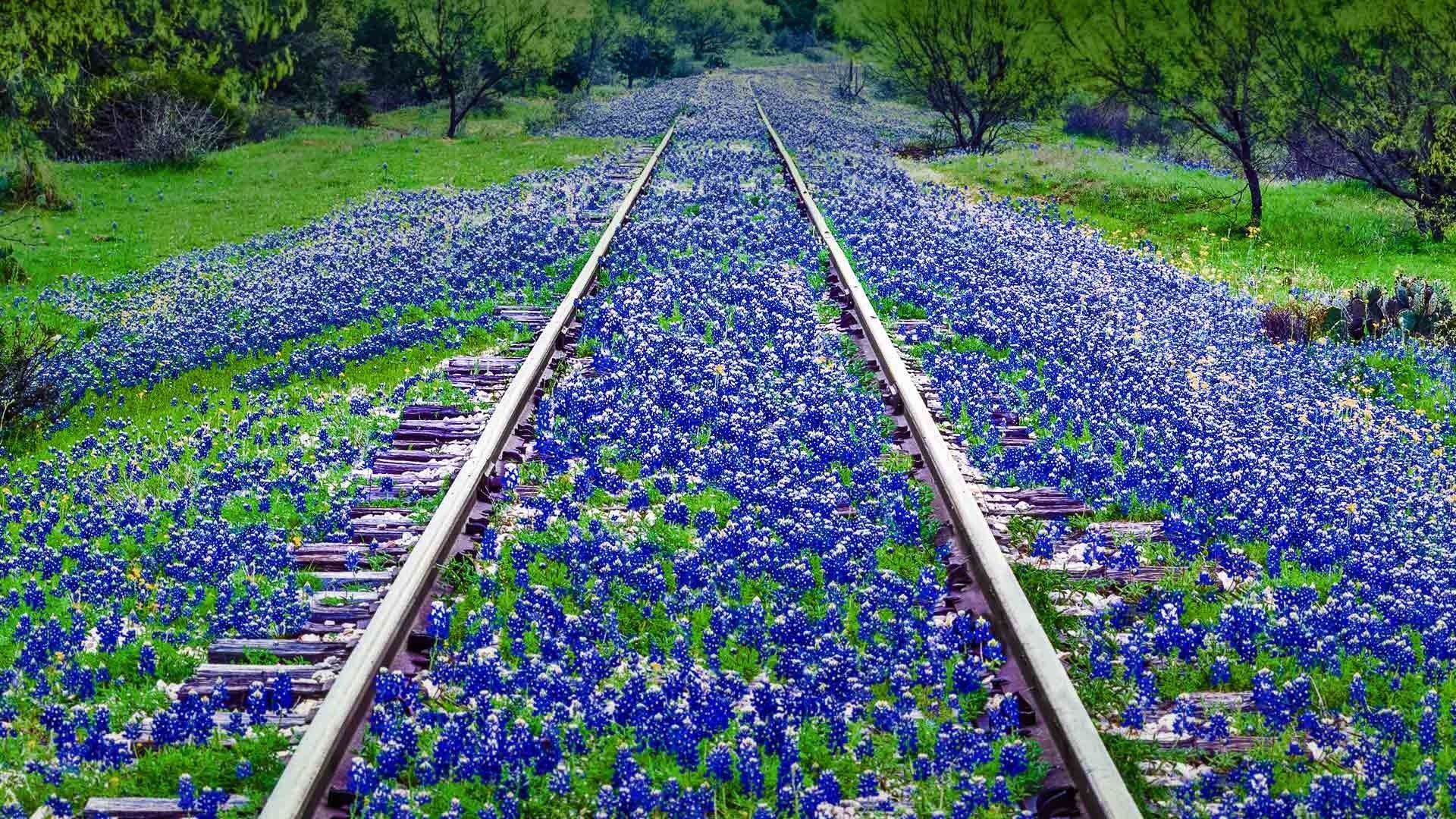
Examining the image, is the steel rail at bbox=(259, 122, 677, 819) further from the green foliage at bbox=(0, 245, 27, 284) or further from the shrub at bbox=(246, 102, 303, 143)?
the shrub at bbox=(246, 102, 303, 143)

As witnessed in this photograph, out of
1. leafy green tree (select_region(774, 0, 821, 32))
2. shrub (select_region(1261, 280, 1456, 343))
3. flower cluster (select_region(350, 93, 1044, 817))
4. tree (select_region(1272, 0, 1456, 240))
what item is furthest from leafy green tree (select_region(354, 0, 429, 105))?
leafy green tree (select_region(774, 0, 821, 32))

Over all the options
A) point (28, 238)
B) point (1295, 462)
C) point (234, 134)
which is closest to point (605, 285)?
point (1295, 462)

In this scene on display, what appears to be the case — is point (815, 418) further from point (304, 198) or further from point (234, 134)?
point (234, 134)

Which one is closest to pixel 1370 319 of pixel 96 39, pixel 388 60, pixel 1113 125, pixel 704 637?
pixel 704 637

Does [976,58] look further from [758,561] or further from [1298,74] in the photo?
[758,561]

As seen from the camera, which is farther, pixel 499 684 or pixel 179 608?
pixel 179 608
